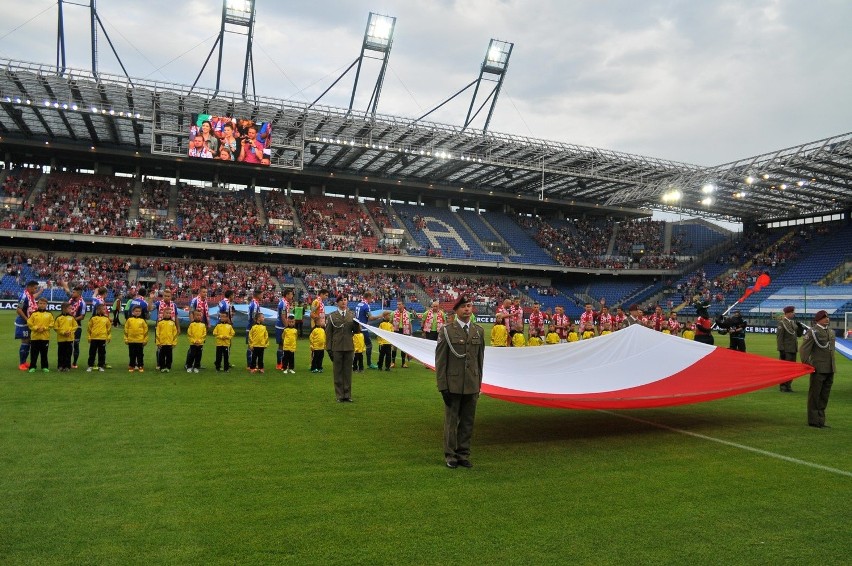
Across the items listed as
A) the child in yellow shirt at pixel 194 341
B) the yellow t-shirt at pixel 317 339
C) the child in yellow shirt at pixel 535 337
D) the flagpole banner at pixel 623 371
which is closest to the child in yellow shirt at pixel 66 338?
the child in yellow shirt at pixel 194 341

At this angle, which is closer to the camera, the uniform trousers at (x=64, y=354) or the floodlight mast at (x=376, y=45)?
the uniform trousers at (x=64, y=354)

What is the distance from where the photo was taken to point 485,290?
45.8 metres

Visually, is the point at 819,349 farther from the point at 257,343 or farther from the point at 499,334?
the point at 257,343

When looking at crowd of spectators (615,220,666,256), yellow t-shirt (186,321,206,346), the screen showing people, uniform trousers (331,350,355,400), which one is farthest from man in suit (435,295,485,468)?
crowd of spectators (615,220,666,256)

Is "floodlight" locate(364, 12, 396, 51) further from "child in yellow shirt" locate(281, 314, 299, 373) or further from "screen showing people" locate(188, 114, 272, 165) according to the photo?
"child in yellow shirt" locate(281, 314, 299, 373)

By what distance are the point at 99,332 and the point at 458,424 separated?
8759mm

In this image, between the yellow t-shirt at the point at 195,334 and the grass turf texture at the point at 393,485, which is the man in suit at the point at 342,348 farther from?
the yellow t-shirt at the point at 195,334

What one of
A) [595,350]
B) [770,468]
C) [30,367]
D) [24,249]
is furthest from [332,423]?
[24,249]

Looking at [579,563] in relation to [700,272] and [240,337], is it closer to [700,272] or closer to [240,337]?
[240,337]

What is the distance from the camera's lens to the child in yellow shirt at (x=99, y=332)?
458 inches

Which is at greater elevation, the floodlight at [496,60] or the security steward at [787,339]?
the floodlight at [496,60]

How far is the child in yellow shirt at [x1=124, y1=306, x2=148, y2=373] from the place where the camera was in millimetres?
11570

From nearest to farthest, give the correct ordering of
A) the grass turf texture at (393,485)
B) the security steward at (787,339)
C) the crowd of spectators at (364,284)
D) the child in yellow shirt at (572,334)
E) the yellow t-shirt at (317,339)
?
the grass turf texture at (393,485)
the security steward at (787,339)
the yellow t-shirt at (317,339)
the child in yellow shirt at (572,334)
the crowd of spectators at (364,284)

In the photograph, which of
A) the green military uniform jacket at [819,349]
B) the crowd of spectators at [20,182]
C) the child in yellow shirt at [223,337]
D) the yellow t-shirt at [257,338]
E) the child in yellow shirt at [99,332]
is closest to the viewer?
the green military uniform jacket at [819,349]
